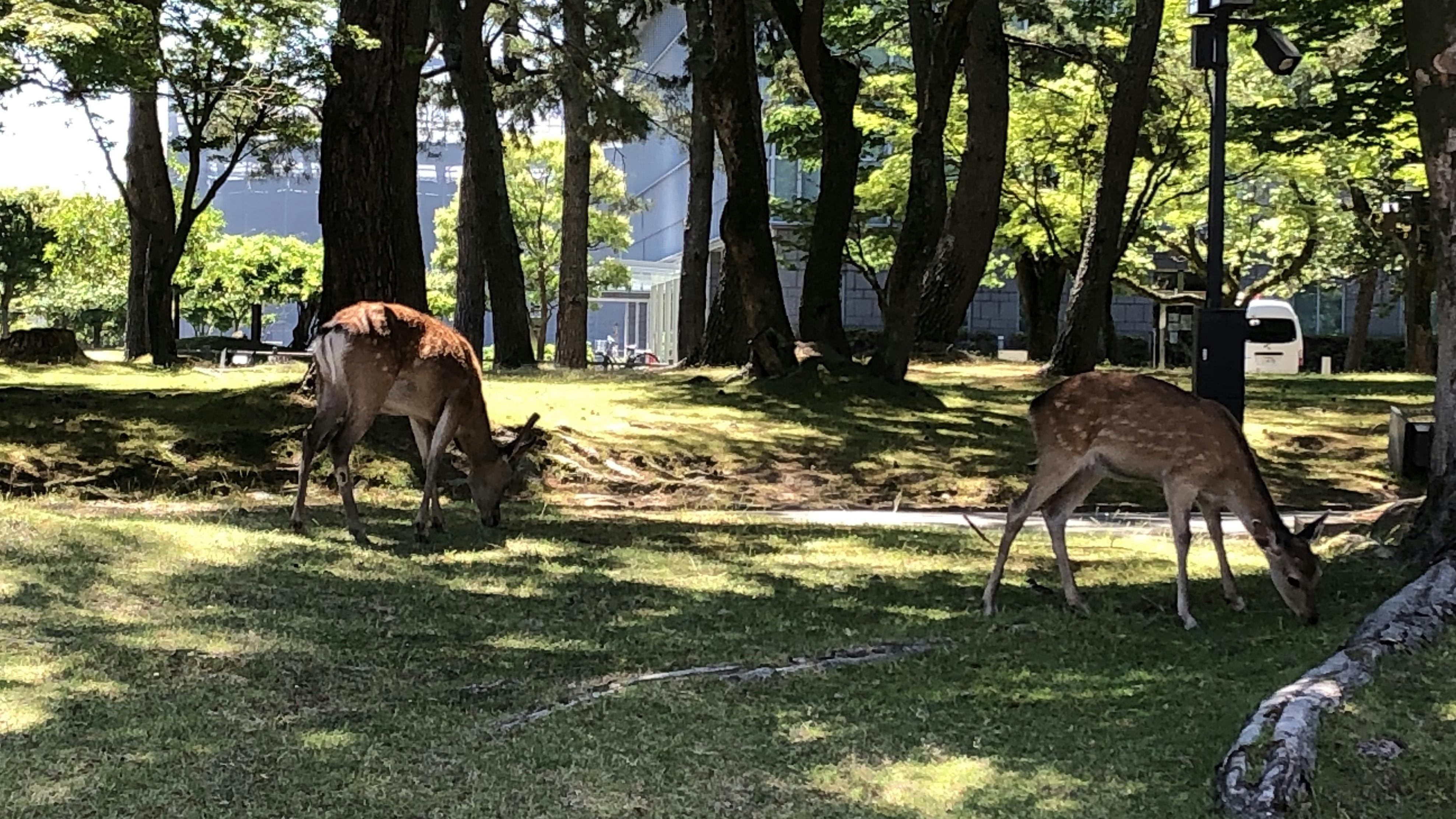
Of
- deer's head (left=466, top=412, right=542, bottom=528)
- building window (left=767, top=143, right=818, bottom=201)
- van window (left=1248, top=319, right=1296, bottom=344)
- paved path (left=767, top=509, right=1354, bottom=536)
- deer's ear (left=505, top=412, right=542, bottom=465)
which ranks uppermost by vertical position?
building window (left=767, top=143, right=818, bottom=201)

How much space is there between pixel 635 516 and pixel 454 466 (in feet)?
6.35

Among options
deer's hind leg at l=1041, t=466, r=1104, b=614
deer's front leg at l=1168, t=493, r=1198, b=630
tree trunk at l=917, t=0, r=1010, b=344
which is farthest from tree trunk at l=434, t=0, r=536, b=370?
deer's front leg at l=1168, t=493, r=1198, b=630

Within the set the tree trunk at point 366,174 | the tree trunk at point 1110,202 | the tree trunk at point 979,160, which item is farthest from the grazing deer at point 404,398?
the tree trunk at point 1110,202

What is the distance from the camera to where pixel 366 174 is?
1302cm

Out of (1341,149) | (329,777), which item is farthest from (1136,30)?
(329,777)

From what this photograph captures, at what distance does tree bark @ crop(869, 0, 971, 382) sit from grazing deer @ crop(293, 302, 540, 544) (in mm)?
7622

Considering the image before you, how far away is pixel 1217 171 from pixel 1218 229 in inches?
18.3

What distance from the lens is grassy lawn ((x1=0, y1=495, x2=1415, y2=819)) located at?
4.49m

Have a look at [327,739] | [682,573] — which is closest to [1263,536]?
[682,573]

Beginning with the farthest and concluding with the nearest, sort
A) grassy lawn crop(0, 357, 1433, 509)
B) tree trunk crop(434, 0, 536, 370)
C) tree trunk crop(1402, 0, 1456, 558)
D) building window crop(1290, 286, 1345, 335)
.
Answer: building window crop(1290, 286, 1345, 335)
tree trunk crop(434, 0, 536, 370)
grassy lawn crop(0, 357, 1433, 509)
tree trunk crop(1402, 0, 1456, 558)

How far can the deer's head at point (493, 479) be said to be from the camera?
10.2m

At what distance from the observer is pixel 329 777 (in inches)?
179

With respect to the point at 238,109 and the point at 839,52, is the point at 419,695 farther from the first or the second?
the point at 839,52

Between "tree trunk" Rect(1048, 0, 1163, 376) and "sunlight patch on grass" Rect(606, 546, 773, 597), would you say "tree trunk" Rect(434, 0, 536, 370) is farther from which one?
"sunlight patch on grass" Rect(606, 546, 773, 597)
